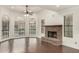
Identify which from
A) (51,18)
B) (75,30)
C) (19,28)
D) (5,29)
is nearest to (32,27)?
(19,28)

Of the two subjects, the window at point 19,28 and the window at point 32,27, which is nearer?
the window at point 19,28

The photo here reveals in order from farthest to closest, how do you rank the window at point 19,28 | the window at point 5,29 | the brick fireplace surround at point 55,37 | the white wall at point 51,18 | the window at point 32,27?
the white wall at point 51,18
the brick fireplace surround at point 55,37
the window at point 32,27
the window at point 19,28
the window at point 5,29

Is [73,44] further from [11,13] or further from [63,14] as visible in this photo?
[11,13]

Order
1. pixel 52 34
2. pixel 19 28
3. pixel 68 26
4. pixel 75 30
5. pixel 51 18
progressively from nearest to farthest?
pixel 19 28 < pixel 75 30 < pixel 68 26 < pixel 52 34 < pixel 51 18

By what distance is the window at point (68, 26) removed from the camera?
5886mm

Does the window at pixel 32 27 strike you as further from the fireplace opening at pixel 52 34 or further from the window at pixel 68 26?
the window at pixel 68 26

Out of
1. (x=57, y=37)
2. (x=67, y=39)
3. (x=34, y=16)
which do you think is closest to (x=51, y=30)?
(x=57, y=37)

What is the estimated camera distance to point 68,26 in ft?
20.2

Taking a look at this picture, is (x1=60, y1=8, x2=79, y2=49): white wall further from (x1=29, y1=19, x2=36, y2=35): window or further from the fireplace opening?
(x1=29, y1=19, x2=36, y2=35): window

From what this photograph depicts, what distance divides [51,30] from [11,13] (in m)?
2.98

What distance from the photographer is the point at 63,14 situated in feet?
20.6

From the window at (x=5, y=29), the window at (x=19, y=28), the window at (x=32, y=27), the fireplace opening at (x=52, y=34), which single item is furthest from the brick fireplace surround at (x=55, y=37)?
the window at (x=5, y=29)

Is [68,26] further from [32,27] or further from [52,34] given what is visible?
[32,27]
